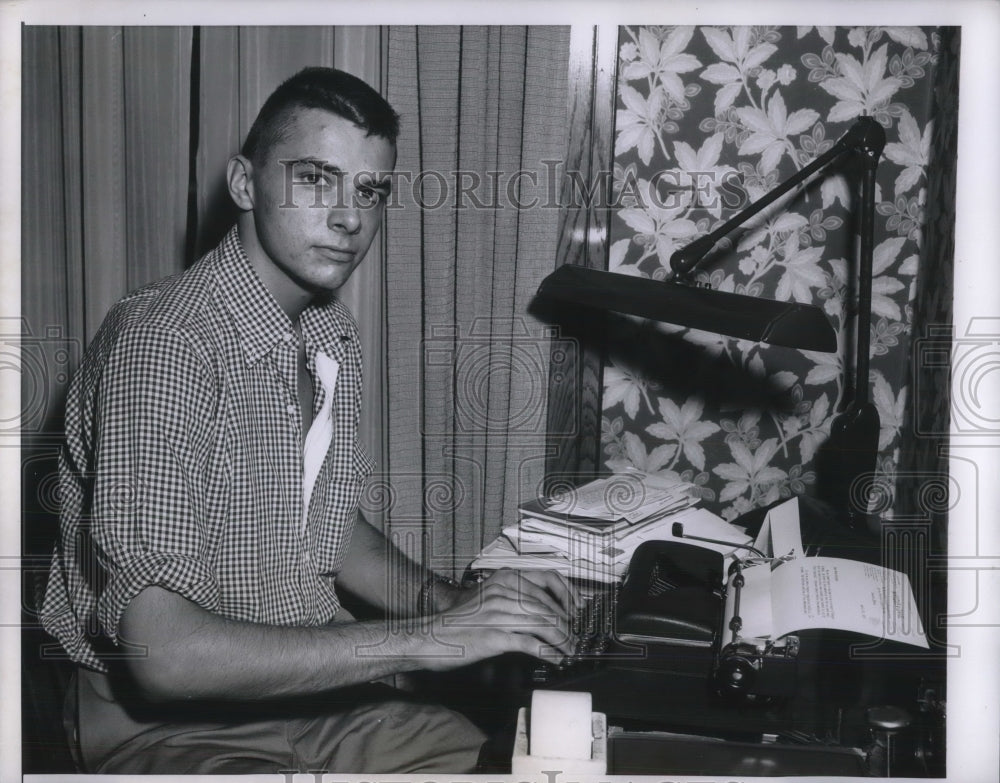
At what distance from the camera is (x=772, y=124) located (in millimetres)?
1594

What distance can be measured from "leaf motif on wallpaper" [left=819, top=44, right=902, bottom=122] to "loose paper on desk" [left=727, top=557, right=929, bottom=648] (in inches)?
34.1

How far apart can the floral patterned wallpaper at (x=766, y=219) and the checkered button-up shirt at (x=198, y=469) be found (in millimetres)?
627

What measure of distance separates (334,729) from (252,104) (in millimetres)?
999

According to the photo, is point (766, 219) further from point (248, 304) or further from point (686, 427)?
point (248, 304)

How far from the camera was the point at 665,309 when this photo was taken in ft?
4.06

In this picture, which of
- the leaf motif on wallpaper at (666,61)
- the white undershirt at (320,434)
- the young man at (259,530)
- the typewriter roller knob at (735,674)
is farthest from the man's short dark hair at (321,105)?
the typewriter roller knob at (735,674)

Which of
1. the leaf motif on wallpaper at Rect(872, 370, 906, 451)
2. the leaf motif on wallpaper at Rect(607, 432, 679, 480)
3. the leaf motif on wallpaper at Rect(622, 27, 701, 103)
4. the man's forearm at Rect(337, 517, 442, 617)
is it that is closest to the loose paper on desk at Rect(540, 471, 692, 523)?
the leaf motif on wallpaper at Rect(607, 432, 679, 480)

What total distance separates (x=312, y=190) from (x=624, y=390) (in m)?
0.71

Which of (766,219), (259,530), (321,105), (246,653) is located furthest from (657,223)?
(246,653)

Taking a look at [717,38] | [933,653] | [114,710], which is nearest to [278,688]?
[114,710]

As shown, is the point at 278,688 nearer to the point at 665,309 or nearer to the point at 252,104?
the point at 665,309

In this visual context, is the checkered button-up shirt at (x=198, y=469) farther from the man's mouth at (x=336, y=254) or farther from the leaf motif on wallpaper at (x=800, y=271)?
the leaf motif on wallpaper at (x=800, y=271)

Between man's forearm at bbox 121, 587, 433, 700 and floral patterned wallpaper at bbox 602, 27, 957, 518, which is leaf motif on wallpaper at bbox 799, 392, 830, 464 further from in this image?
man's forearm at bbox 121, 587, 433, 700

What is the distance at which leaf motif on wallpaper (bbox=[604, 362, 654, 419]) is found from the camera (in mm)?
1686
